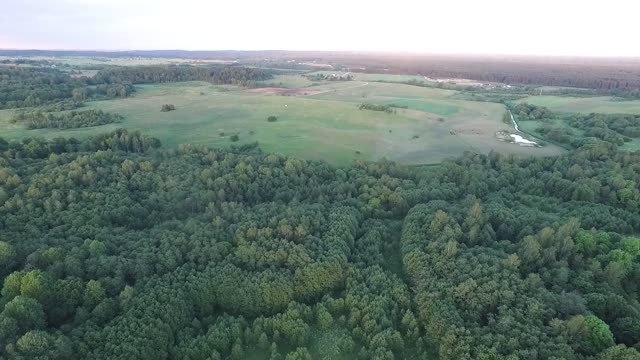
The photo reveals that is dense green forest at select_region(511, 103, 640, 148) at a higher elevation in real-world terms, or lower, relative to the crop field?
lower

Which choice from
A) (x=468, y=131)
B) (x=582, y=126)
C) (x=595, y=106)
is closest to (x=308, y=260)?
(x=468, y=131)

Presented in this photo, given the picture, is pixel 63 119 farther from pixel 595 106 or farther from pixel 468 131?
pixel 595 106

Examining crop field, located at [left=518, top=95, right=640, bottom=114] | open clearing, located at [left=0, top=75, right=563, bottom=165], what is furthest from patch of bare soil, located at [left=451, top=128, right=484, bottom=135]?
crop field, located at [left=518, top=95, right=640, bottom=114]

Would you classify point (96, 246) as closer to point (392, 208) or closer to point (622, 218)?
point (392, 208)

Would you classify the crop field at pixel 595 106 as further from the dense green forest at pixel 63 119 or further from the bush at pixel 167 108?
the dense green forest at pixel 63 119

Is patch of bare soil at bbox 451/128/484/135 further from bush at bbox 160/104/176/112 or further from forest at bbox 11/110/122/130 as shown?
forest at bbox 11/110/122/130

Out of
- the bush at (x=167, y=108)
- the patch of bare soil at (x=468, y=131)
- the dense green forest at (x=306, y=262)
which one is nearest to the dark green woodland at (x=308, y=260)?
the dense green forest at (x=306, y=262)
